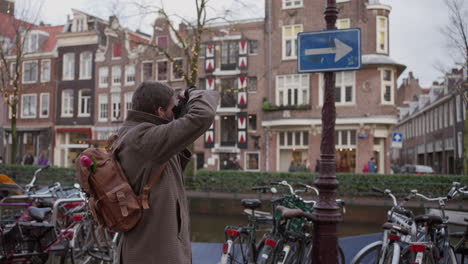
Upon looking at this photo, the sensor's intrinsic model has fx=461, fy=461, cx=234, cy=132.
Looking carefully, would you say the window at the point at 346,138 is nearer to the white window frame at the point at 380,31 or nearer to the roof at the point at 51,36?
the white window frame at the point at 380,31

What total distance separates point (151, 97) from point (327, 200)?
250 centimetres

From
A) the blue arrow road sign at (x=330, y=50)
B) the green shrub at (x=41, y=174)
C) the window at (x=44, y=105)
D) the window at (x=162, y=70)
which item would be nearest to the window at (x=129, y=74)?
the window at (x=162, y=70)

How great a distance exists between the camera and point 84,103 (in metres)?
34.5

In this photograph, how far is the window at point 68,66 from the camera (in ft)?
115

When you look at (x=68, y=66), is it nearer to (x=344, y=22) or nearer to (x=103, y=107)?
(x=103, y=107)

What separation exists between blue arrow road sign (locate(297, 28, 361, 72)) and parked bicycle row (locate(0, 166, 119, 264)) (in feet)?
9.03

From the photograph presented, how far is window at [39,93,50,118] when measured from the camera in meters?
35.8

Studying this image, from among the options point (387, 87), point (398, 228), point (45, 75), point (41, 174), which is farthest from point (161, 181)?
point (45, 75)

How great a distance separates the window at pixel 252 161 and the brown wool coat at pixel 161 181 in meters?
25.9

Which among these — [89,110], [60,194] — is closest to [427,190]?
[60,194]

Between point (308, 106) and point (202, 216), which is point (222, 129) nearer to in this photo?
point (308, 106)

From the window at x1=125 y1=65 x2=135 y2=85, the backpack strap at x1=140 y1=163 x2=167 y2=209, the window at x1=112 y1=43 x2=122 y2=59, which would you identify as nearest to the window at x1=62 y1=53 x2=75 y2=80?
the window at x1=112 y1=43 x2=122 y2=59

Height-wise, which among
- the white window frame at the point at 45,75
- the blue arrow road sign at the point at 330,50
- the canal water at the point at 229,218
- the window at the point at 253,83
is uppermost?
the white window frame at the point at 45,75

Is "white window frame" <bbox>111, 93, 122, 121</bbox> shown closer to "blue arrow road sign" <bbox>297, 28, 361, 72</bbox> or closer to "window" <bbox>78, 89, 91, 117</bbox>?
"window" <bbox>78, 89, 91, 117</bbox>
